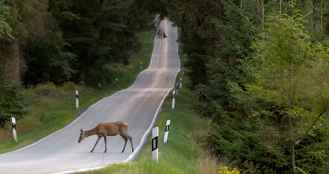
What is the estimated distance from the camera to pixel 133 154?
2075 cm

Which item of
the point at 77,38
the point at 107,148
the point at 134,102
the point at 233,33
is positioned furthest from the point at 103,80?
the point at 107,148

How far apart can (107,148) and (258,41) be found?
7.73m

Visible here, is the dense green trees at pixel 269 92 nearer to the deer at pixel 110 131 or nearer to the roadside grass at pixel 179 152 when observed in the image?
the roadside grass at pixel 179 152

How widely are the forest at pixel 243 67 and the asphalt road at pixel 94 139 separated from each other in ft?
9.75

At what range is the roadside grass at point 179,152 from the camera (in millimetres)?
16672

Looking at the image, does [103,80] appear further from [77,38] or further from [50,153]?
[50,153]

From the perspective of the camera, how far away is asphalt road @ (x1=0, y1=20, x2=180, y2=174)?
1820cm

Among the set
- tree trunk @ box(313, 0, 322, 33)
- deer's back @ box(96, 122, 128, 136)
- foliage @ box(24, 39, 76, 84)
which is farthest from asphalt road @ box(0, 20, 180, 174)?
tree trunk @ box(313, 0, 322, 33)

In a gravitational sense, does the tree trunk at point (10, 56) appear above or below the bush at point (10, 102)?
above

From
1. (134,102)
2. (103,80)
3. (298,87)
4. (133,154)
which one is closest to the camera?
(133,154)

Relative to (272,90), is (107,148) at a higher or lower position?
lower

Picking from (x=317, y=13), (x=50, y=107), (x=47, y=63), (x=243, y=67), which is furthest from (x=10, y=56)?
(x=317, y=13)

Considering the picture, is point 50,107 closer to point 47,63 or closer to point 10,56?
point 10,56

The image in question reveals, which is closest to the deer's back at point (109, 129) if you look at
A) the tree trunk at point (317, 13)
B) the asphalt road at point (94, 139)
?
the asphalt road at point (94, 139)
